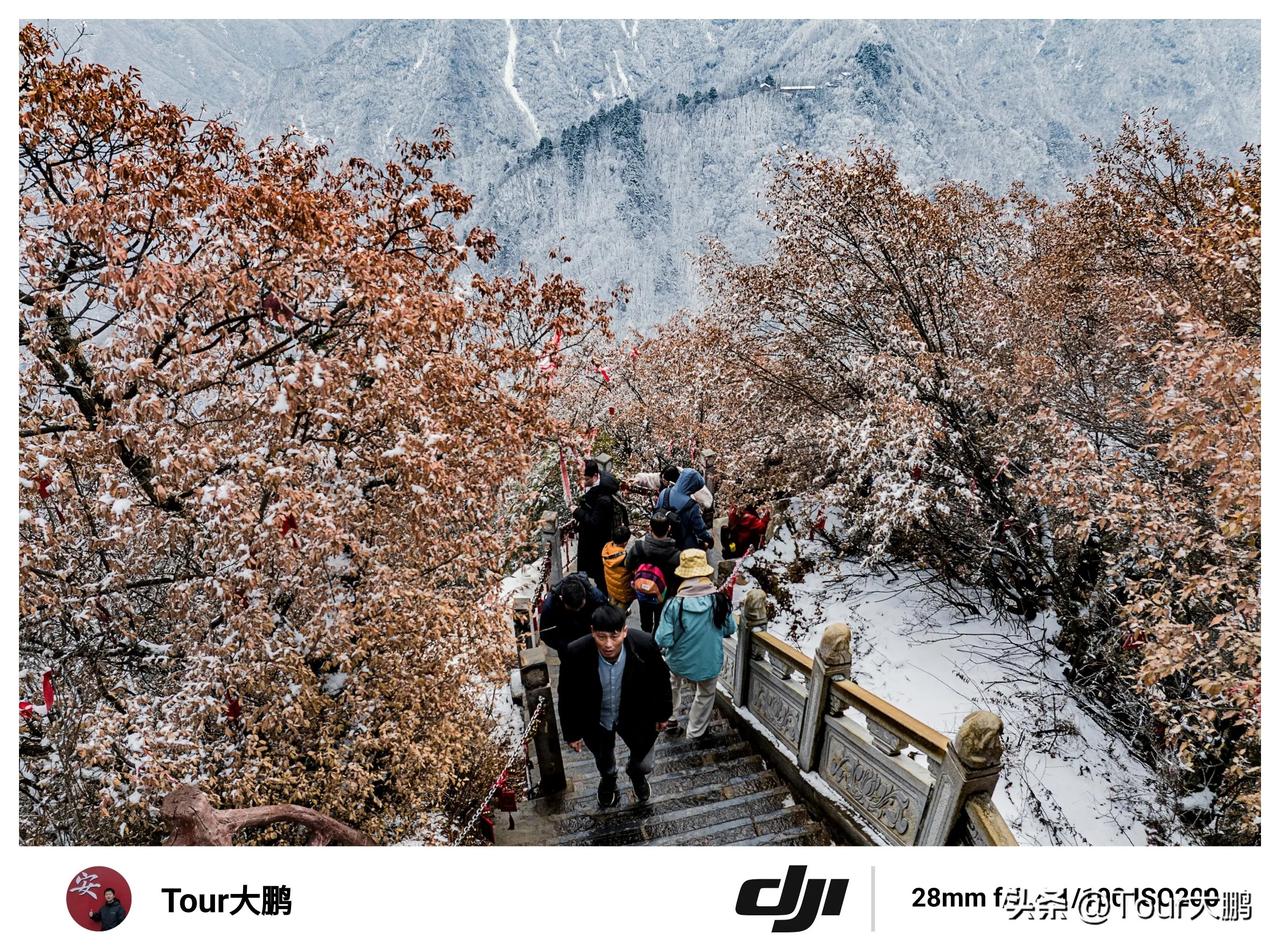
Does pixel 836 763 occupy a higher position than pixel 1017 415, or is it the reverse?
pixel 1017 415

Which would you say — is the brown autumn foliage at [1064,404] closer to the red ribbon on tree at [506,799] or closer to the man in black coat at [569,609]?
the man in black coat at [569,609]

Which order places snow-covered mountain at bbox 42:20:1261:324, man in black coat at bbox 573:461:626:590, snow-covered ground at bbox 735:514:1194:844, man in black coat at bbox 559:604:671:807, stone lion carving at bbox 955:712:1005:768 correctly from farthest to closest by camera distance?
1. snow-covered mountain at bbox 42:20:1261:324
2. man in black coat at bbox 573:461:626:590
3. snow-covered ground at bbox 735:514:1194:844
4. man in black coat at bbox 559:604:671:807
5. stone lion carving at bbox 955:712:1005:768

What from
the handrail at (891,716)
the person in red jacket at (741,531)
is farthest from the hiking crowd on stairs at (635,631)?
the person in red jacket at (741,531)

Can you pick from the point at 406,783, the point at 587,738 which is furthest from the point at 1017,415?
the point at 406,783

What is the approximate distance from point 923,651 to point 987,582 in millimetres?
1415

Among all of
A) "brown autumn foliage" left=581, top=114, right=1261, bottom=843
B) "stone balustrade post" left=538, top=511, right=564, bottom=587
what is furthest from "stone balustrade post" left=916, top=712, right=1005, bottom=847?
"stone balustrade post" left=538, top=511, right=564, bottom=587

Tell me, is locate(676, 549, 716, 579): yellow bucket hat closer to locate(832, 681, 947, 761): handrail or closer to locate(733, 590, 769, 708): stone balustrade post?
locate(733, 590, 769, 708): stone balustrade post

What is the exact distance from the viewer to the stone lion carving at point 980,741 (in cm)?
317

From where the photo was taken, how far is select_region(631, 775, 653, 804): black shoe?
4461 millimetres

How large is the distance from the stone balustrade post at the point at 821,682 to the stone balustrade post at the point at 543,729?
6.37 feet

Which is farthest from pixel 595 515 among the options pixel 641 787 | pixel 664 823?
pixel 664 823
